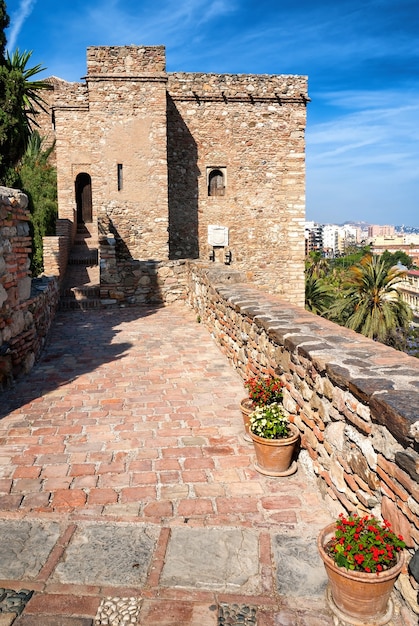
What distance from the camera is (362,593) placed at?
2.14 meters

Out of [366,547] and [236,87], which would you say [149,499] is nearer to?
[366,547]

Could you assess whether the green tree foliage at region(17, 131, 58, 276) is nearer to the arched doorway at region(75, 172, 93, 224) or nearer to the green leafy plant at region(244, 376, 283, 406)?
the arched doorway at region(75, 172, 93, 224)

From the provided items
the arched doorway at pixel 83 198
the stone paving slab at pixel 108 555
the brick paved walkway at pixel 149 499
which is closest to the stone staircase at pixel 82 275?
the arched doorway at pixel 83 198

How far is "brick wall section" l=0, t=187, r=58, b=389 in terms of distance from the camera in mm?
5496

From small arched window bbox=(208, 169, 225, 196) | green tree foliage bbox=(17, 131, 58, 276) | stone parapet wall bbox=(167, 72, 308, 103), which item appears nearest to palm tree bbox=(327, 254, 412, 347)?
small arched window bbox=(208, 169, 225, 196)

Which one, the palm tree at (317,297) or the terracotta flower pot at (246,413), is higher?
the terracotta flower pot at (246,413)

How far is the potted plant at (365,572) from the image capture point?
212cm

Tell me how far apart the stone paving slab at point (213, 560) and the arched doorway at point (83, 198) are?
17764 millimetres

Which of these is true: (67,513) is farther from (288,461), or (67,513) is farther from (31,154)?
(31,154)

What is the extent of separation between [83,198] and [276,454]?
1786 cm

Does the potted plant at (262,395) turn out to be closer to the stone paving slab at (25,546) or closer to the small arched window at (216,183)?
the stone paving slab at (25,546)

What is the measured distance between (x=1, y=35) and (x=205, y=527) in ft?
37.4

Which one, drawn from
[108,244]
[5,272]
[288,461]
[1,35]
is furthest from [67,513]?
[1,35]

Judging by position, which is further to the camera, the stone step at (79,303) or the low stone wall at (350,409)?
the stone step at (79,303)
